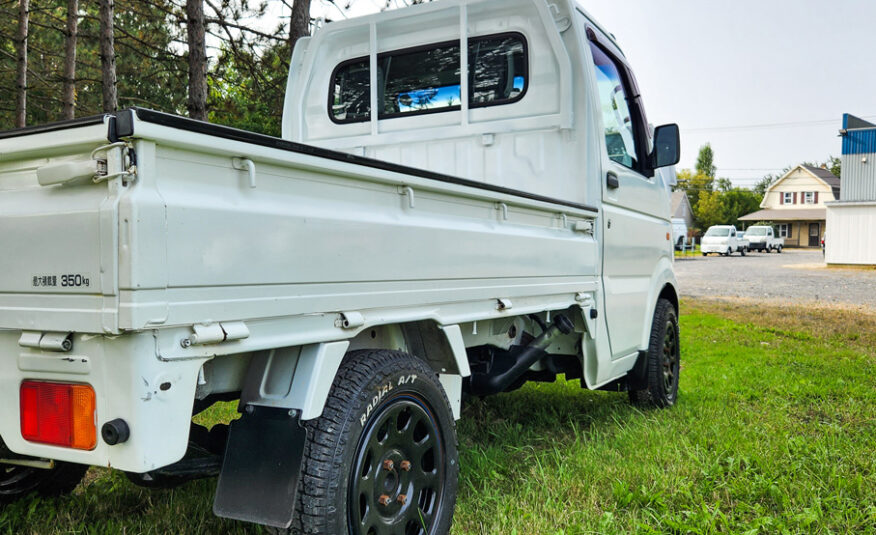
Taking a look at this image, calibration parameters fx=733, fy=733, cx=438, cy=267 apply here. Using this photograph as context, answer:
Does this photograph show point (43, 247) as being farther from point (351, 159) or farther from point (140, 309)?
point (351, 159)

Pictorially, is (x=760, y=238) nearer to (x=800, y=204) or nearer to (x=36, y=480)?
(x=800, y=204)

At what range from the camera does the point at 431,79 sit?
459 cm

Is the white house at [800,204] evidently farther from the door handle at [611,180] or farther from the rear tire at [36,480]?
the rear tire at [36,480]

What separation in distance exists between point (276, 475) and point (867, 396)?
16.7 feet

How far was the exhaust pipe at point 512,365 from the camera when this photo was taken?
3.67m

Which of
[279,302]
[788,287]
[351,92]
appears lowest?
[788,287]

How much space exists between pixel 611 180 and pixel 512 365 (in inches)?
54.3

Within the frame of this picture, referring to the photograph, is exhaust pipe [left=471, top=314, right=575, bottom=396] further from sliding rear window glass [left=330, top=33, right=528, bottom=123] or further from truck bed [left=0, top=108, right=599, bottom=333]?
sliding rear window glass [left=330, top=33, right=528, bottom=123]

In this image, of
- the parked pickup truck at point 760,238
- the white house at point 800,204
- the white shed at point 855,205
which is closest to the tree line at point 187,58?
the white shed at point 855,205

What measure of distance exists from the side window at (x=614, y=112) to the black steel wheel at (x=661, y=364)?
3.75 ft

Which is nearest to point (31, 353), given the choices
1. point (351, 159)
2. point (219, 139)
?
point (219, 139)

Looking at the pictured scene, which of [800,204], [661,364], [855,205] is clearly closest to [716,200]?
[800,204]

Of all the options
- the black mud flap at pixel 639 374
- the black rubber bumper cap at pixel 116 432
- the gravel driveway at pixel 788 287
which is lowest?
the gravel driveway at pixel 788 287

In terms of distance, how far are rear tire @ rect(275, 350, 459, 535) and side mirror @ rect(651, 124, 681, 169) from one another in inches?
112
